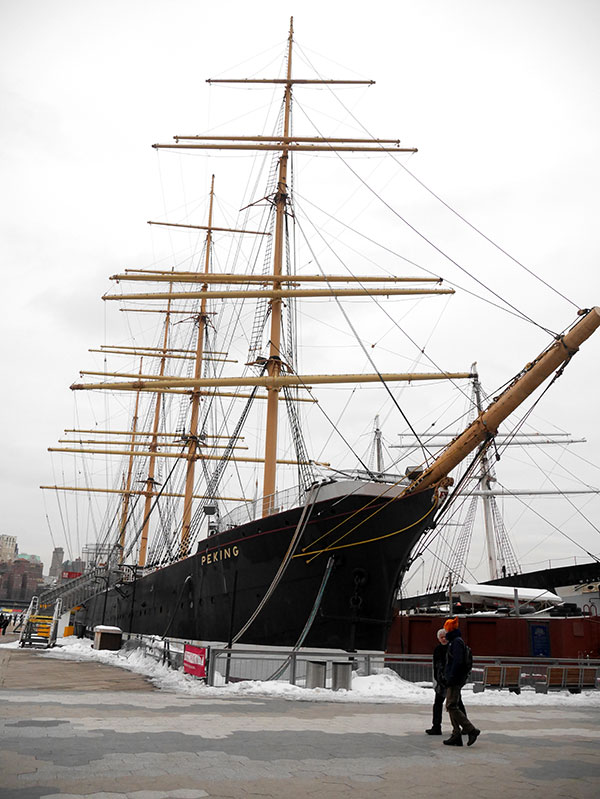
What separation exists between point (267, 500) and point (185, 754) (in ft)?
44.8

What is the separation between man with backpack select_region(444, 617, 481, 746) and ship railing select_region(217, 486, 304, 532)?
31.8 ft

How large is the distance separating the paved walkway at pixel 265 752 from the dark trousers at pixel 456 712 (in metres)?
0.25

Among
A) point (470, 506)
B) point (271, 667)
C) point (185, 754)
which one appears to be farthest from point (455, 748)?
point (470, 506)

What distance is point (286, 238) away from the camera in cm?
2630

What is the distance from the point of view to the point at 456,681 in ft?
23.1

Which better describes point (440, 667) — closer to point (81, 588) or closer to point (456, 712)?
point (456, 712)

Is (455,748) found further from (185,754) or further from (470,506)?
(470,506)

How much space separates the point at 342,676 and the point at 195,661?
9.10ft

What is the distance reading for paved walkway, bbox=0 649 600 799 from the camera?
15.2 ft

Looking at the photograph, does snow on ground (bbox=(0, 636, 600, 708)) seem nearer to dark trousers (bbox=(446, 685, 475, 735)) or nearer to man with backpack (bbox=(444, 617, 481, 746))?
man with backpack (bbox=(444, 617, 481, 746))

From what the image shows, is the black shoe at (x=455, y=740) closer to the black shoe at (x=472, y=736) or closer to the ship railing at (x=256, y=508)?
the black shoe at (x=472, y=736)

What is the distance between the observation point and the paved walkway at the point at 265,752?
4637 mm

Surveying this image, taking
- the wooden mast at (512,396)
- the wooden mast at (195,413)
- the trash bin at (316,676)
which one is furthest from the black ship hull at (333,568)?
the wooden mast at (195,413)

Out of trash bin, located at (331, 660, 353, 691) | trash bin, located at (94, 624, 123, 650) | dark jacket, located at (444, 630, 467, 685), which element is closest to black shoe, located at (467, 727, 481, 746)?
dark jacket, located at (444, 630, 467, 685)
